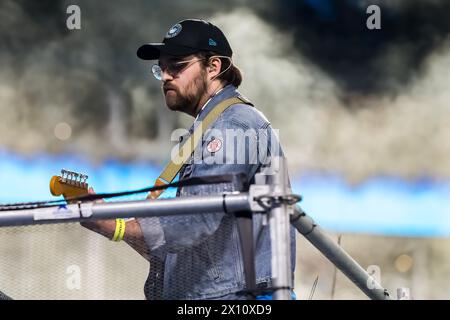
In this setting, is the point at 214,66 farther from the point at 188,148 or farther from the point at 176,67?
the point at 188,148

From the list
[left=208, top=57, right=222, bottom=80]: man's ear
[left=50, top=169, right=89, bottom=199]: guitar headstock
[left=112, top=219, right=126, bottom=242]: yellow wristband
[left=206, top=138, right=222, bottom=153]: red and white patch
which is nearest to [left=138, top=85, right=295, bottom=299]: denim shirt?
[left=206, top=138, right=222, bottom=153]: red and white patch

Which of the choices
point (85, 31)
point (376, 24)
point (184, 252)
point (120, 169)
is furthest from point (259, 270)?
point (376, 24)

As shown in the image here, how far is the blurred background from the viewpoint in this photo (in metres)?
11.8

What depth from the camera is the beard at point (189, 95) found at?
434 centimetres

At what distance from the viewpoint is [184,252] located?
11.5ft

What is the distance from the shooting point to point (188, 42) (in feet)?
14.1

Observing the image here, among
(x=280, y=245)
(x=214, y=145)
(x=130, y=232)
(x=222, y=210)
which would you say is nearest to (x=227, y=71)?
(x=214, y=145)

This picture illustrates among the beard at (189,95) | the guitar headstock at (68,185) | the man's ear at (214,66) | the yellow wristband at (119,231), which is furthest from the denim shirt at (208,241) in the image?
the man's ear at (214,66)

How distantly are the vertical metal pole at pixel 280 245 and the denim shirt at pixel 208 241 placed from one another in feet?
0.45

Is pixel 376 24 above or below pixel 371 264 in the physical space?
above

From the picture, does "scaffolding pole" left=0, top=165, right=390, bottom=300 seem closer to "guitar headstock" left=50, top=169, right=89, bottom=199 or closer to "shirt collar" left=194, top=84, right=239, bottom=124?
"guitar headstock" left=50, top=169, right=89, bottom=199

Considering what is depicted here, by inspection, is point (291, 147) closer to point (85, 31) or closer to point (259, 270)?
point (85, 31)

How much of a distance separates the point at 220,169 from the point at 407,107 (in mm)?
9459

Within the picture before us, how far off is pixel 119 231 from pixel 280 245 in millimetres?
905
